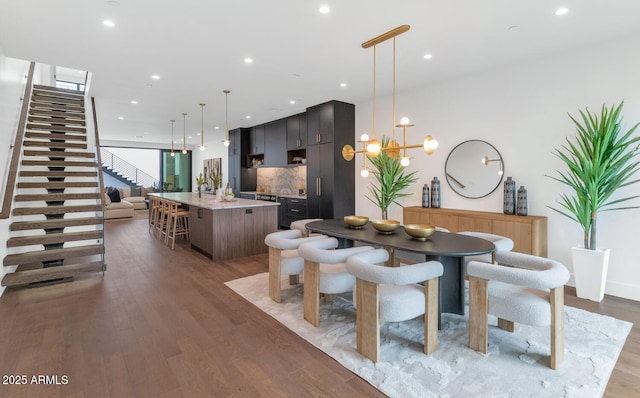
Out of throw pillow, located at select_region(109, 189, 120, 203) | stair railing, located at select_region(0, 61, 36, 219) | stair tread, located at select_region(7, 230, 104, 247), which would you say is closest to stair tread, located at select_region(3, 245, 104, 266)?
stair tread, located at select_region(7, 230, 104, 247)

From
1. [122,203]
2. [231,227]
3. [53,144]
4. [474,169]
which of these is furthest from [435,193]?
[122,203]

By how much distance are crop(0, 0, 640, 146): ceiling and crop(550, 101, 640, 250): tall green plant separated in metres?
0.99

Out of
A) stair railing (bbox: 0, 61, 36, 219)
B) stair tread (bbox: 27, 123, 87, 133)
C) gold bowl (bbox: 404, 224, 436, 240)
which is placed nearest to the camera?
gold bowl (bbox: 404, 224, 436, 240)

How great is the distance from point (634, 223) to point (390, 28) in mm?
3343

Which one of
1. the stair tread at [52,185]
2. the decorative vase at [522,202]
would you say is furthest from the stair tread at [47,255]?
the decorative vase at [522,202]

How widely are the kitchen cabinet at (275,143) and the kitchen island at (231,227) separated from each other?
2.75 meters

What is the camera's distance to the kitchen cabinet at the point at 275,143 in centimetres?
781

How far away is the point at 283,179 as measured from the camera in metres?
8.56

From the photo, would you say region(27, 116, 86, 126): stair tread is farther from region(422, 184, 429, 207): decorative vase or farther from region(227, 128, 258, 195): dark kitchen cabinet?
region(422, 184, 429, 207): decorative vase

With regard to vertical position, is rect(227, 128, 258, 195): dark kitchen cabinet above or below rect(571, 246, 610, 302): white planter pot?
above

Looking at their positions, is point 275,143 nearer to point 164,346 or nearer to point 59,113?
point 59,113

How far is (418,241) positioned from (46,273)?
171 inches

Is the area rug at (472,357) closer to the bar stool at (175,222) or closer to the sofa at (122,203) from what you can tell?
the bar stool at (175,222)

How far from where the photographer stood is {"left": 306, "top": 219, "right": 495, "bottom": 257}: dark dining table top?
2.38m
